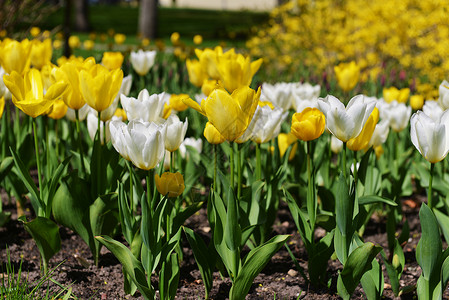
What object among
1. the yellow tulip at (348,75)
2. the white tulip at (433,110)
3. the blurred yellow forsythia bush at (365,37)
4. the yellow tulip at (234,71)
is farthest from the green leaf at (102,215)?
the blurred yellow forsythia bush at (365,37)

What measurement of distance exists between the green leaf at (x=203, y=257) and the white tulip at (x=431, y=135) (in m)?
0.78

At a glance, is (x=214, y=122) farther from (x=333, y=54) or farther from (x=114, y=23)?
(x=114, y=23)

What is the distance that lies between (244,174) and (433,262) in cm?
127

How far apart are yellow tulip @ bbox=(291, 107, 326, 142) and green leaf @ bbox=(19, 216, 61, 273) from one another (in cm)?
96

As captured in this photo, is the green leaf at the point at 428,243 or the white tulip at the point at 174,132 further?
the white tulip at the point at 174,132

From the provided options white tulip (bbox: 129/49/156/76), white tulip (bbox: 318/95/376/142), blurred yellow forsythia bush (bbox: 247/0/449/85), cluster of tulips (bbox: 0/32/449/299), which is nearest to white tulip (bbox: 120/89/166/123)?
cluster of tulips (bbox: 0/32/449/299)

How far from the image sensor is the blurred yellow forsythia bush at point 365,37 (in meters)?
5.95

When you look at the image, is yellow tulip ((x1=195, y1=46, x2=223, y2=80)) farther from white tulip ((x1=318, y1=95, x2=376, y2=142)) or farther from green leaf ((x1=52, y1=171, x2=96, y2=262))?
white tulip ((x1=318, y1=95, x2=376, y2=142))

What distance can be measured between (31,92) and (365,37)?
5520mm

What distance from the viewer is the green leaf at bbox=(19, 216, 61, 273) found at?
1.95 meters

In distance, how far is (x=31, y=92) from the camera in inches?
74.4

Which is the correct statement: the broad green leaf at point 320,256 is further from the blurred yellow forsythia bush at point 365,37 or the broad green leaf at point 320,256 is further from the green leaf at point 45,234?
the blurred yellow forsythia bush at point 365,37

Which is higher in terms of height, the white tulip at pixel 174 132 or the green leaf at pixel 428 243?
the white tulip at pixel 174 132

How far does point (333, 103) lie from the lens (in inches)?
65.2
